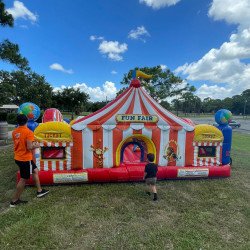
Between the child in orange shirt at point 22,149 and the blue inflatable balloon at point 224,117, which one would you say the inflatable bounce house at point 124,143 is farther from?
the child in orange shirt at point 22,149

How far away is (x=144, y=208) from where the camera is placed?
4.31 metres

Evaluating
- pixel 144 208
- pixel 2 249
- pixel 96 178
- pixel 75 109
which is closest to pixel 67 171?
pixel 96 178

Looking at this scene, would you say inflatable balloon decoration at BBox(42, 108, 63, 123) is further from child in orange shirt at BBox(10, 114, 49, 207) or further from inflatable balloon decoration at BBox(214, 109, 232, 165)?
inflatable balloon decoration at BBox(214, 109, 232, 165)

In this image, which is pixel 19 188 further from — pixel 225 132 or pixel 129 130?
pixel 225 132

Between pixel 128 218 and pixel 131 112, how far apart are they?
286 cm

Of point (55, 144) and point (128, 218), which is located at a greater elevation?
point (55, 144)

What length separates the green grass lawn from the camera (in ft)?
10.7

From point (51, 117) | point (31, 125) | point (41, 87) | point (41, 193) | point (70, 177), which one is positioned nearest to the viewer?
point (41, 193)

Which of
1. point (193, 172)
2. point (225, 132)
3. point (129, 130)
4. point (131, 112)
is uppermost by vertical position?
point (131, 112)

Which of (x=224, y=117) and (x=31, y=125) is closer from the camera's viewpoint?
(x=31, y=125)

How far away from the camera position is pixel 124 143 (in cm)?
608

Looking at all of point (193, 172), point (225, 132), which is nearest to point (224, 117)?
point (225, 132)

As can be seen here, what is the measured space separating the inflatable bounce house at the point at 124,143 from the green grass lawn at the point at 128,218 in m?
0.34

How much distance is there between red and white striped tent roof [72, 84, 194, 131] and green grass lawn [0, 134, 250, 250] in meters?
1.52
